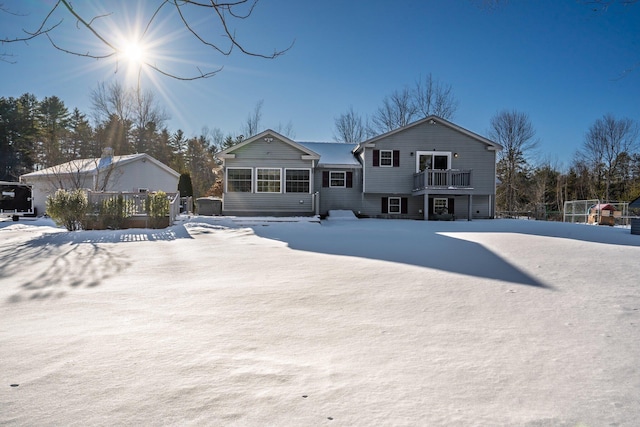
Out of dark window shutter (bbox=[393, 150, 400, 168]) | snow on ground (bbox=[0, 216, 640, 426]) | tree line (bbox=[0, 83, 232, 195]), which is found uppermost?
tree line (bbox=[0, 83, 232, 195])

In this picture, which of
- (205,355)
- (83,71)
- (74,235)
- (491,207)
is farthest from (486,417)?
(491,207)

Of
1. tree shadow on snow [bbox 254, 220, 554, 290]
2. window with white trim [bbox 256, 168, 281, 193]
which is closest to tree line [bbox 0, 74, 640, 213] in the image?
window with white trim [bbox 256, 168, 281, 193]

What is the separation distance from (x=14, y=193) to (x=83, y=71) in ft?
→ 74.0

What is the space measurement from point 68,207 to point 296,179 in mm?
9986

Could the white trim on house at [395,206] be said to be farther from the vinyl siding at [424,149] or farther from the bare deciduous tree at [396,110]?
the bare deciduous tree at [396,110]

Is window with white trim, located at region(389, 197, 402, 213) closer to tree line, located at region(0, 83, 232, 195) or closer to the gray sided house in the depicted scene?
the gray sided house

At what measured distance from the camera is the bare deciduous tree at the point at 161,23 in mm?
2402

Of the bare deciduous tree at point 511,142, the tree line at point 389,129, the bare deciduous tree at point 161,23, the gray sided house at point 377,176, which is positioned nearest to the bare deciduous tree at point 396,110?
the tree line at point 389,129

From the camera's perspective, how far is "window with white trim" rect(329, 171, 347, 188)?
19938mm

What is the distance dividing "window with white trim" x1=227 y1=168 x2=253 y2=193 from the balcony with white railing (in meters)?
8.82

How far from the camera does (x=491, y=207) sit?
20.3 m

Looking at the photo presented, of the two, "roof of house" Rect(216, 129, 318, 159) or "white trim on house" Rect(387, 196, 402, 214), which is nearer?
"roof of house" Rect(216, 129, 318, 159)

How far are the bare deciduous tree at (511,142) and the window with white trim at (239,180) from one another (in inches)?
983

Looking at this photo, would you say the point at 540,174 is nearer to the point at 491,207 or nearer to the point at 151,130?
the point at 491,207
